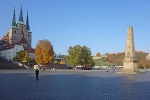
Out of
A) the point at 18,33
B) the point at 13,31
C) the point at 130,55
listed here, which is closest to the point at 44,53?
the point at 130,55

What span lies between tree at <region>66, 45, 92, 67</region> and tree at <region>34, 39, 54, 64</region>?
7.02 metres

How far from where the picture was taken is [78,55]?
245ft

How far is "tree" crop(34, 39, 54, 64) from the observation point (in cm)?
7300

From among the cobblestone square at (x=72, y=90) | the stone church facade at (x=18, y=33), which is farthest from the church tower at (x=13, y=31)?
the cobblestone square at (x=72, y=90)

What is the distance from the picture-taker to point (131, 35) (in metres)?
42.0

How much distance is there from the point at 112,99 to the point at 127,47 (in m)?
32.3

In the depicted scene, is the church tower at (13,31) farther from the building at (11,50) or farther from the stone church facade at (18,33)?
the building at (11,50)

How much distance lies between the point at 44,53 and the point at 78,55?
475 inches

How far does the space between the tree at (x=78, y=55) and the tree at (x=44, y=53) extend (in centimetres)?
702

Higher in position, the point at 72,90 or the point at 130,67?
the point at 130,67

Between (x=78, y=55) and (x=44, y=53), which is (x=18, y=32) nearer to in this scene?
(x=44, y=53)

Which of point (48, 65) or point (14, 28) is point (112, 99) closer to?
point (48, 65)

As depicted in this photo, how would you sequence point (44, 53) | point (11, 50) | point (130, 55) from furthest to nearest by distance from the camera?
point (11, 50) → point (44, 53) → point (130, 55)

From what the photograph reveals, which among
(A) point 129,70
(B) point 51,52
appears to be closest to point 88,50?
(B) point 51,52
